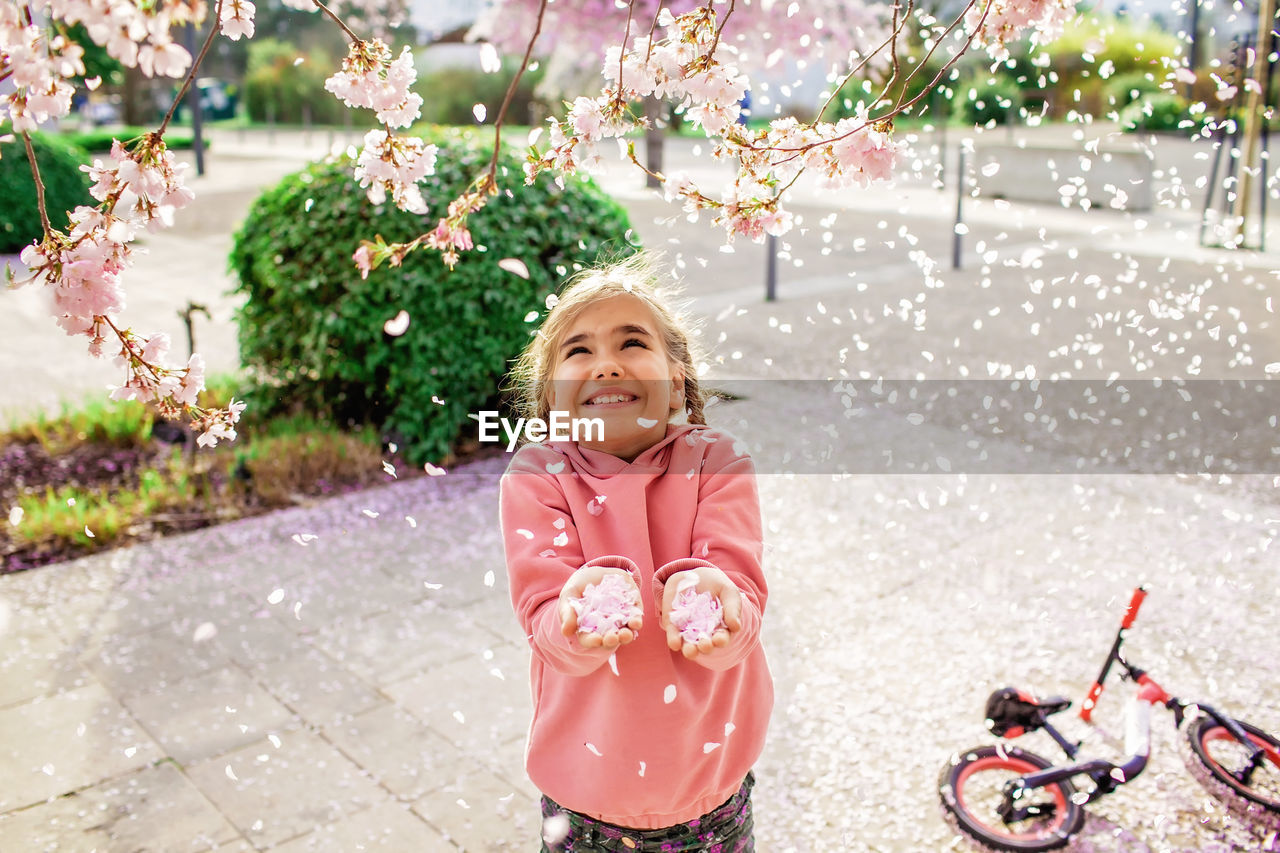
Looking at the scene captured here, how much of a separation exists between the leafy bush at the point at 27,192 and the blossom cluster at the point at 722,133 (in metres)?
10.9

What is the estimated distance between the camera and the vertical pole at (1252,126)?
378 inches

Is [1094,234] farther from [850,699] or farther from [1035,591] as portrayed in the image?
[850,699]

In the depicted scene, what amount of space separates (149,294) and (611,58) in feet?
27.0

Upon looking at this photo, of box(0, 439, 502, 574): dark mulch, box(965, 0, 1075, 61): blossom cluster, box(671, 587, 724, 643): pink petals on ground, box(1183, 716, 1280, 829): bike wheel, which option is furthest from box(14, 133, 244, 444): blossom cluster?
box(0, 439, 502, 574): dark mulch

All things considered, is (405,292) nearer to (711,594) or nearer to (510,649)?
(510,649)

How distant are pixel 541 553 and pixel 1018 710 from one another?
1518 mm

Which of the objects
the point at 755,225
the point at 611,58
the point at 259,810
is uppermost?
the point at 611,58

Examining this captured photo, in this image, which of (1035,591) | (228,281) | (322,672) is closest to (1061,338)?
(1035,591)

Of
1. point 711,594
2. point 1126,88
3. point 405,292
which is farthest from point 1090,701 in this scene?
point 1126,88

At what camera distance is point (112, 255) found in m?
1.69

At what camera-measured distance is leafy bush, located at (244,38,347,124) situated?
34.8 metres

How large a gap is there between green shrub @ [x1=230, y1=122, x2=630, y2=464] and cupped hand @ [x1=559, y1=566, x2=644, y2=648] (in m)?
3.47

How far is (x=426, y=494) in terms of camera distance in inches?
187

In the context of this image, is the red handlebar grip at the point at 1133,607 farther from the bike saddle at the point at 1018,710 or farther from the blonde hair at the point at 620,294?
the blonde hair at the point at 620,294
